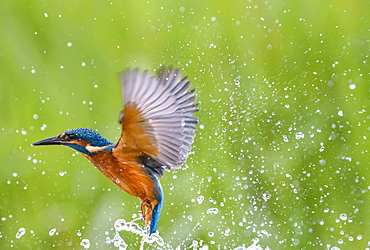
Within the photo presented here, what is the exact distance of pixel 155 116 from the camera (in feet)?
2.37

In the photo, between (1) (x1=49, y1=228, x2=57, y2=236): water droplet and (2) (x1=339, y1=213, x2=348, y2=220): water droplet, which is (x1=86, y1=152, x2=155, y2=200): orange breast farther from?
(2) (x1=339, y1=213, x2=348, y2=220): water droplet

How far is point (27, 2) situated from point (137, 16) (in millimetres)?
353

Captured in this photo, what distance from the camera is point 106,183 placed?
1.46 m

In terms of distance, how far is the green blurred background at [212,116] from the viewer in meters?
1.46

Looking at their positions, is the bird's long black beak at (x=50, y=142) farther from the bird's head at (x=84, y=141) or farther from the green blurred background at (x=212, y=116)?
the green blurred background at (x=212, y=116)

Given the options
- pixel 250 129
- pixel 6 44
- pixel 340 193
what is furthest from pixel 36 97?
pixel 340 193

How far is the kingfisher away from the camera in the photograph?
0.70 meters

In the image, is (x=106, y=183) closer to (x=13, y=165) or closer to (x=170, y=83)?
(x=13, y=165)

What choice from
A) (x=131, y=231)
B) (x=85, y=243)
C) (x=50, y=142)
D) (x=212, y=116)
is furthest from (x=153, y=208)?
(x=212, y=116)

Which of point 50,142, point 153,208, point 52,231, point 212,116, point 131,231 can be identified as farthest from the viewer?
point 212,116

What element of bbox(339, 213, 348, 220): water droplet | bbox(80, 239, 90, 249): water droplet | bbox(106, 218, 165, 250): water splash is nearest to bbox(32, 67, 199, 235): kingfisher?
bbox(106, 218, 165, 250): water splash

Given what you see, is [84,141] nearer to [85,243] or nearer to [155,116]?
[155,116]

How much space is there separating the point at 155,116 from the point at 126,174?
121 mm

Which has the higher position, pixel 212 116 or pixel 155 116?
pixel 212 116
